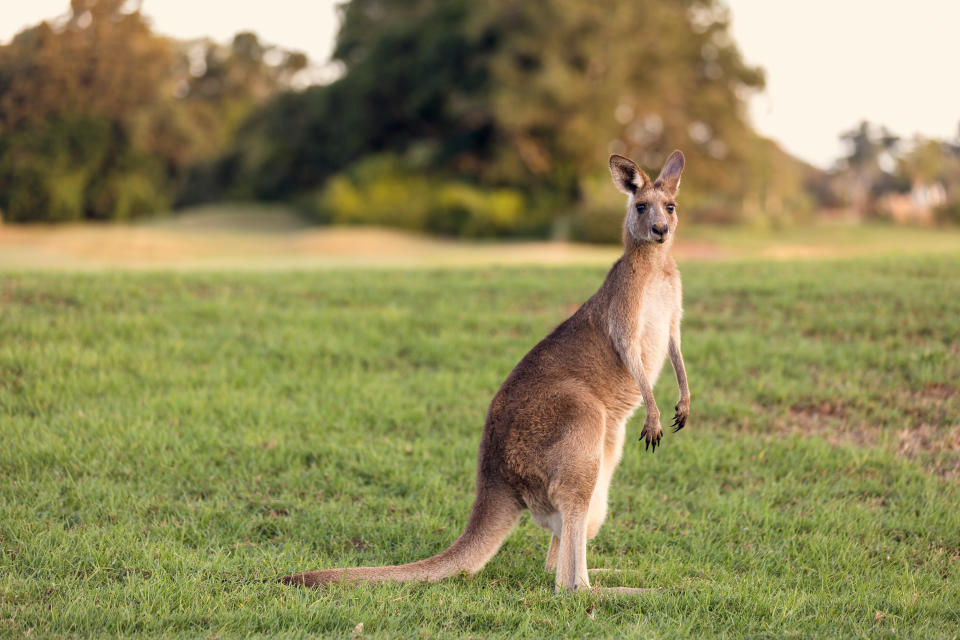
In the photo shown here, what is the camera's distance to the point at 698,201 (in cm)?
3173

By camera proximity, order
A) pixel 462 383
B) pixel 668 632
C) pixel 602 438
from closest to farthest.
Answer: pixel 668 632 → pixel 602 438 → pixel 462 383

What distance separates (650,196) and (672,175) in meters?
0.18

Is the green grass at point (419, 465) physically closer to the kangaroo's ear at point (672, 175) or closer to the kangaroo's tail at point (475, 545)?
the kangaroo's tail at point (475, 545)

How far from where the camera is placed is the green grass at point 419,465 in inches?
170

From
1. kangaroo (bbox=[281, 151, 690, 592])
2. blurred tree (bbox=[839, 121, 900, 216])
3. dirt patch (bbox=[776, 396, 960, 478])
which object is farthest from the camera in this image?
blurred tree (bbox=[839, 121, 900, 216])

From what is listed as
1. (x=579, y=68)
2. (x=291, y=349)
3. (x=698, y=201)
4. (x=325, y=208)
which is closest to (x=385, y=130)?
(x=325, y=208)

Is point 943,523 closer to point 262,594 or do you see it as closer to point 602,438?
point 602,438

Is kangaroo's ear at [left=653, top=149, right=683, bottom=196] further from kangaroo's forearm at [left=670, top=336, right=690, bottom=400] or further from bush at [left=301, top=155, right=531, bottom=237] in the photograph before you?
bush at [left=301, top=155, right=531, bottom=237]

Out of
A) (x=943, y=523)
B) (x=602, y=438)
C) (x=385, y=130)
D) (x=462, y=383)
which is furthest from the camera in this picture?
(x=385, y=130)

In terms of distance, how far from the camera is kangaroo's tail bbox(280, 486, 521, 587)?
439cm

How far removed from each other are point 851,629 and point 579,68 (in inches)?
1113

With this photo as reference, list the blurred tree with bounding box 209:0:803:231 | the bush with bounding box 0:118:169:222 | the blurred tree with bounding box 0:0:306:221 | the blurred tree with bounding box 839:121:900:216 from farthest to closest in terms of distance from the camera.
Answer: the blurred tree with bounding box 839:121:900:216 → the blurred tree with bounding box 209:0:803:231 → the bush with bounding box 0:118:169:222 → the blurred tree with bounding box 0:0:306:221

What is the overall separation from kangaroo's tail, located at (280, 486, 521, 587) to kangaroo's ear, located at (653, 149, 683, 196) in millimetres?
1785

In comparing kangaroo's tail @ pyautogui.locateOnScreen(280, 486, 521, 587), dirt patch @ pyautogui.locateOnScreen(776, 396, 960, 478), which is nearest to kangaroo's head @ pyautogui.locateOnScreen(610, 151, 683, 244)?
kangaroo's tail @ pyautogui.locateOnScreen(280, 486, 521, 587)
